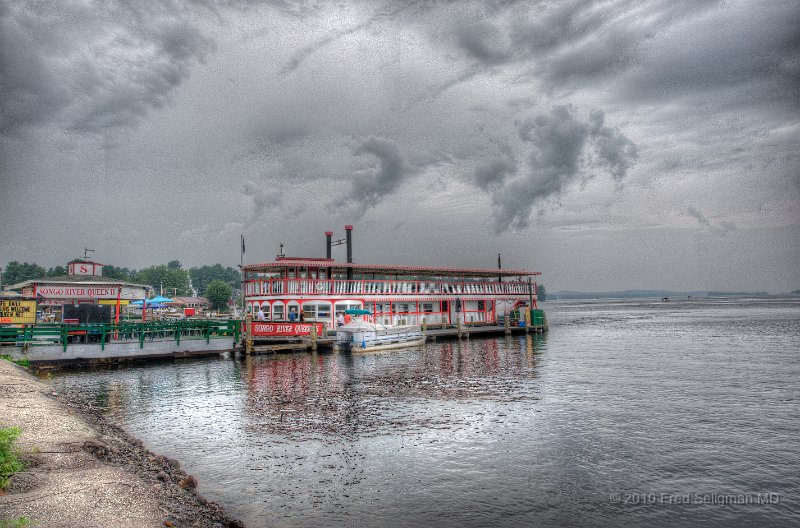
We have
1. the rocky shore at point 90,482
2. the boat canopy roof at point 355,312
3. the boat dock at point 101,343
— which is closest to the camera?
the rocky shore at point 90,482

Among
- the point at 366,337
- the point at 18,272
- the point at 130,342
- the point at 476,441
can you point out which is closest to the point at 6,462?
the point at 476,441

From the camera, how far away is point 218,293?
140875mm

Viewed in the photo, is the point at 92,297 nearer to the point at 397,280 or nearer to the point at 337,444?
the point at 397,280

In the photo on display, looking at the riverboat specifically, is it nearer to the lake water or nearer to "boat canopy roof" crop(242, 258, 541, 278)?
"boat canopy roof" crop(242, 258, 541, 278)

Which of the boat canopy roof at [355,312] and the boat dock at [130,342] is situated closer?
the boat dock at [130,342]

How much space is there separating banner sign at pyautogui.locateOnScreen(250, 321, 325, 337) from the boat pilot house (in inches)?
124

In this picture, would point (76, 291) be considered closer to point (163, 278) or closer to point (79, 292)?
point (79, 292)

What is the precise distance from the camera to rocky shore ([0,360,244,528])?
7.42m

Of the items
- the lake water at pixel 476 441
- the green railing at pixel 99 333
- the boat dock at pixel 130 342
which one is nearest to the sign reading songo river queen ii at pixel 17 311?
the green railing at pixel 99 333

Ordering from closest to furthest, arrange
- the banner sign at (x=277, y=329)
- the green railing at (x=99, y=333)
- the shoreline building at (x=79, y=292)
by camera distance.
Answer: the green railing at (x=99, y=333), the banner sign at (x=277, y=329), the shoreline building at (x=79, y=292)

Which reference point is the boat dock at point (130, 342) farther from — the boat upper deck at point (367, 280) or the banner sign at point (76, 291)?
the banner sign at point (76, 291)

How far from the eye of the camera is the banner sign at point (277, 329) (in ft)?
129

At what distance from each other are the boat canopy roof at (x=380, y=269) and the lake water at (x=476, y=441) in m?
15.0

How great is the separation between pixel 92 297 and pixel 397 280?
27824mm
